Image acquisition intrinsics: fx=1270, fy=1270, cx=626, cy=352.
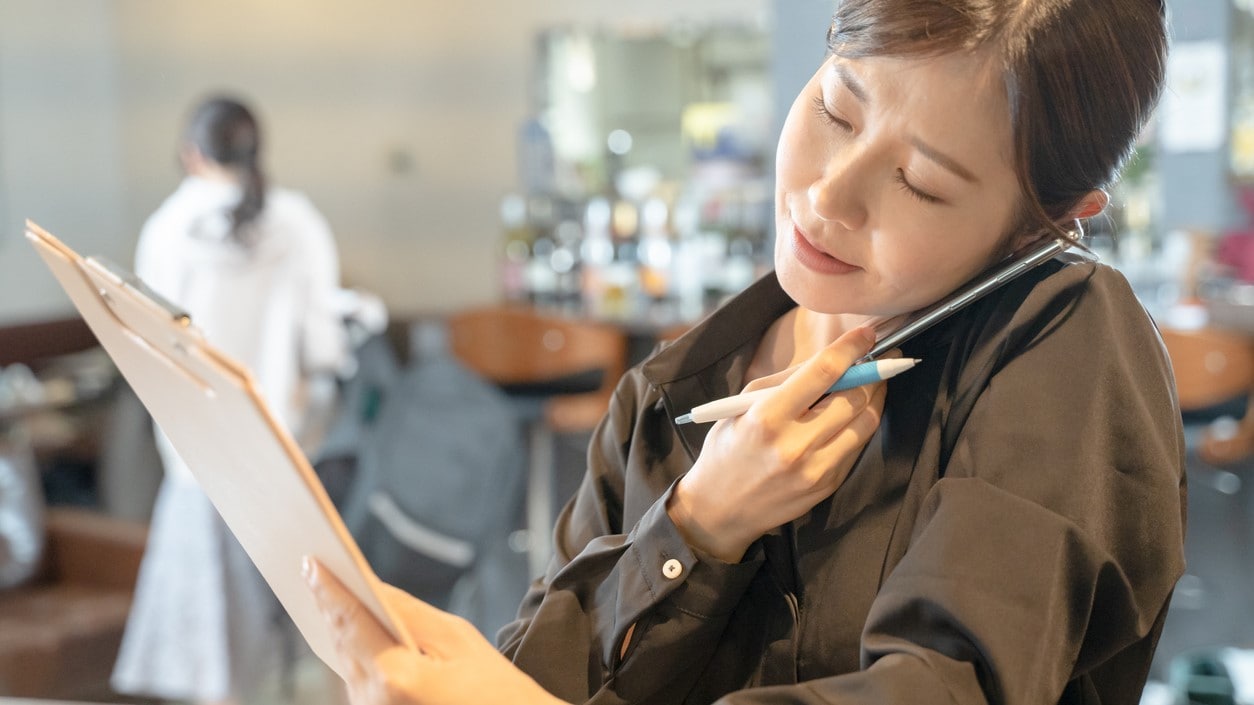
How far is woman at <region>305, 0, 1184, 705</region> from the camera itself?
65 centimetres

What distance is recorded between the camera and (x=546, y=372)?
4.46 m

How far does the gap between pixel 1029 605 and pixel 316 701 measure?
330cm

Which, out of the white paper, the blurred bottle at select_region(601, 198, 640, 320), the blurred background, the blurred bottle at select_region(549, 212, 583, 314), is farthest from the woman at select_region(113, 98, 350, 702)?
the white paper

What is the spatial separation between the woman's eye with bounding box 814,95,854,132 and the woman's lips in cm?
7

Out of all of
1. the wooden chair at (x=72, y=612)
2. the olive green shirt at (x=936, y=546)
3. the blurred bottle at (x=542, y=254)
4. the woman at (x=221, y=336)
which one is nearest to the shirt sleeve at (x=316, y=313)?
the woman at (x=221, y=336)

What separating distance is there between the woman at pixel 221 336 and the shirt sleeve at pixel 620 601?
7.81 ft

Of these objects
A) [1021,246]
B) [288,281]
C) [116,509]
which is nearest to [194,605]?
[288,281]

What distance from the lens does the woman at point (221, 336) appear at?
10.2 feet

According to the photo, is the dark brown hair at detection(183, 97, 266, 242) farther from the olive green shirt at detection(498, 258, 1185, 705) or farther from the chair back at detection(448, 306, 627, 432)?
the olive green shirt at detection(498, 258, 1185, 705)

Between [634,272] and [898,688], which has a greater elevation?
[898,688]

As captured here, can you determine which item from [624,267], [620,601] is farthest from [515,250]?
[620,601]

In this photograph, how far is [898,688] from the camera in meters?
0.62

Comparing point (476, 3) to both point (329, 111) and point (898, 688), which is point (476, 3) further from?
point (898, 688)

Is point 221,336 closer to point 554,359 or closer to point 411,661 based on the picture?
point 554,359
